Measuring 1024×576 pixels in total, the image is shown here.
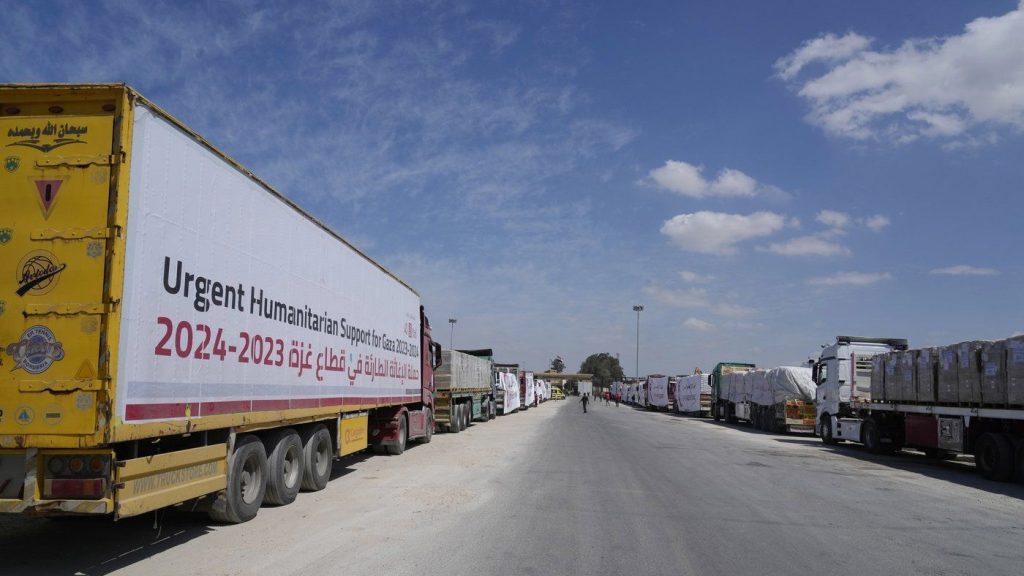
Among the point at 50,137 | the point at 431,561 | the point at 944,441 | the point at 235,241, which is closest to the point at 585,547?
the point at 431,561

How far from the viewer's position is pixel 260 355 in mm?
8492

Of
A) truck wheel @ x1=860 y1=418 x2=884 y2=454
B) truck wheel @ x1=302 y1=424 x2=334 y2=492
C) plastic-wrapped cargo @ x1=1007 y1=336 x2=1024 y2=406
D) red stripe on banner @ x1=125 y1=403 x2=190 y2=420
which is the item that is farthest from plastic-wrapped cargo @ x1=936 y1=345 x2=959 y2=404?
red stripe on banner @ x1=125 y1=403 x2=190 y2=420

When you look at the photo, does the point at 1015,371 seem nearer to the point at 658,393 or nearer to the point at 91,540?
the point at 91,540

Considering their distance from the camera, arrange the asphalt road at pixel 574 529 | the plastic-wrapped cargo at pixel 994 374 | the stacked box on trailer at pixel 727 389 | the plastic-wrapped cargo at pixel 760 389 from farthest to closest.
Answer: the stacked box on trailer at pixel 727 389 < the plastic-wrapped cargo at pixel 760 389 < the plastic-wrapped cargo at pixel 994 374 < the asphalt road at pixel 574 529

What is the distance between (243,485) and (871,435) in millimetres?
18949

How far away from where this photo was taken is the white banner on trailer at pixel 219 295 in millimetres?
6230

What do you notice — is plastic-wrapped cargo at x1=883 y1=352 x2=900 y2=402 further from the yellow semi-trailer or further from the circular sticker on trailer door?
the circular sticker on trailer door

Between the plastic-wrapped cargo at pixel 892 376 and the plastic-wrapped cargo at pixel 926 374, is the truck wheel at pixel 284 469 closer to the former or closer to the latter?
the plastic-wrapped cargo at pixel 926 374

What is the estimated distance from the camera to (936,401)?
17281 mm

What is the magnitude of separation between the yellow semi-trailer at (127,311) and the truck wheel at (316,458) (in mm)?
1656

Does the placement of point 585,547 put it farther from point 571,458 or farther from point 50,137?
point 571,458

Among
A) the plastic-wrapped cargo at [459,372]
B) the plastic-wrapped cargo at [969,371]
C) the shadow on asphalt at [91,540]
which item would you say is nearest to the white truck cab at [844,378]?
the plastic-wrapped cargo at [969,371]

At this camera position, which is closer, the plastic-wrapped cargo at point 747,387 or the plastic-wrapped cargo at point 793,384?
the plastic-wrapped cargo at point 793,384

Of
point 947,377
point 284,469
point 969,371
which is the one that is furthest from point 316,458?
point 947,377
